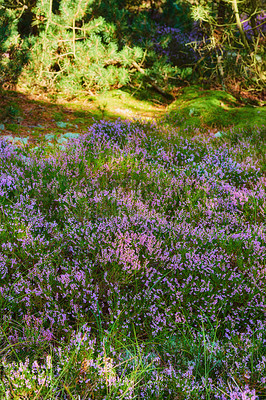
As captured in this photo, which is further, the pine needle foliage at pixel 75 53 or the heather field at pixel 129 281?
the pine needle foliage at pixel 75 53

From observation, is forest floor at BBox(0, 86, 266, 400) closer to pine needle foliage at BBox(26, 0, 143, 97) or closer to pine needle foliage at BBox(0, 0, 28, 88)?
pine needle foliage at BBox(0, 0, 28, 88)

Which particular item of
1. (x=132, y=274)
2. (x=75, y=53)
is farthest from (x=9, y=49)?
(x=132, y=274)

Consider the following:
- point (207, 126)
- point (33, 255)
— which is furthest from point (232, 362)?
point (207, 126)

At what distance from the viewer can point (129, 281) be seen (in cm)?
224

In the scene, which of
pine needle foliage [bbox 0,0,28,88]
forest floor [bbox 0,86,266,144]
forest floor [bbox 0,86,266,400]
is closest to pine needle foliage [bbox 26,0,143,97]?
forest floor [bbox 0,86,266,144]

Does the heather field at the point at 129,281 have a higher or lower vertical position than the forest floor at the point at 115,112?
lower

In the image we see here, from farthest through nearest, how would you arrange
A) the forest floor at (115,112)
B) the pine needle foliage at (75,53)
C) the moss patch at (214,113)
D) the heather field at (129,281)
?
1. the pine needle foliage at (75,53)
2. the moss patch at (214,113)
3. the forest floor at (115,112)
4. the heather field at (129,281)

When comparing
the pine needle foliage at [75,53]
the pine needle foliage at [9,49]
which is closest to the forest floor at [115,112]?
the pine needle foliage at [75,53]

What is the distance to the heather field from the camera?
1.59 m

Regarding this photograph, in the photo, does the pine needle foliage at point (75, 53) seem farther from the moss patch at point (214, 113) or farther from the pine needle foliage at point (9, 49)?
the moss patch at point (214, 113)

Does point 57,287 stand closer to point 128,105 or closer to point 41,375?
point 41,375

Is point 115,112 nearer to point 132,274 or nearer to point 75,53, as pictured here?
point 75,53

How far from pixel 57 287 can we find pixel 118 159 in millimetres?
2134

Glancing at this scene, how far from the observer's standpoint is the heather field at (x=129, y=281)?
159 cm
